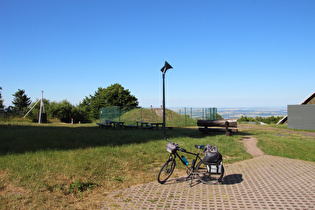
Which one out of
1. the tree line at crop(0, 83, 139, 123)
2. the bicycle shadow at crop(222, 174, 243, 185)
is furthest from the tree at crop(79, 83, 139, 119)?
the bicycle shadow at crop(222, 174, 243, 185)

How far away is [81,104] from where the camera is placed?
2744 inches

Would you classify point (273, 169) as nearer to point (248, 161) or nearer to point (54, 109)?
point (248, 161)

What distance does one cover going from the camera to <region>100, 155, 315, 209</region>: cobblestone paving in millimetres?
3914

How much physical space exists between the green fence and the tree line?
479 inches

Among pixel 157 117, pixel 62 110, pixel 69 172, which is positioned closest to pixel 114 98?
pixel 62 110

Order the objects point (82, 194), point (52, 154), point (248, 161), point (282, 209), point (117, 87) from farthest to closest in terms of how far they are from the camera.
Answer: point (117, 87) → point (248, 161) → point (52, 154) → point (82, 194) → point (282, 209)

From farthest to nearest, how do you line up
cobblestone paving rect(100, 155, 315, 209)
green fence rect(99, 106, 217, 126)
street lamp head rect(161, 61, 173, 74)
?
green fence rect(99, 106, 217, 126) < street lamp head rect(161, 61, 173, 74) < cobblestone paving rect(100, 155, 315, 209)

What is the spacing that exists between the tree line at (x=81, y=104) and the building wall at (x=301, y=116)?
3002 centimetres

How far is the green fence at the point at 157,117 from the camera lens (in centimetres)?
2577

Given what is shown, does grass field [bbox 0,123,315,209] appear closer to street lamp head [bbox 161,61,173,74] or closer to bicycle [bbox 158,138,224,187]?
bicycle [bbox 158,138,224,187]

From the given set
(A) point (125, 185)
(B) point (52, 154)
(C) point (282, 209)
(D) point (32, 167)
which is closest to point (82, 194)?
(A) point (125, 185)

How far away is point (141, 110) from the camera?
27453 millimetres

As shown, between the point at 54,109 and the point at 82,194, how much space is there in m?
40.2

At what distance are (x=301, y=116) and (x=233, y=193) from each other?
816 inches
